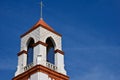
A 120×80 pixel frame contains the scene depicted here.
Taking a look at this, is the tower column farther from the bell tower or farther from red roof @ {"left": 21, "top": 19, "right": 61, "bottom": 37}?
red roof @ {"left": 21, "top": 19, "right": 61, "bottom": 37}

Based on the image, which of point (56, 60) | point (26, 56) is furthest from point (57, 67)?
point (26, 56)

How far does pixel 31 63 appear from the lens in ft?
115

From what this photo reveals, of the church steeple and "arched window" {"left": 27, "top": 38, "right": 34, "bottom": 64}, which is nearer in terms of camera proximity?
the church steeple

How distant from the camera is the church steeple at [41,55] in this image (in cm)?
3403

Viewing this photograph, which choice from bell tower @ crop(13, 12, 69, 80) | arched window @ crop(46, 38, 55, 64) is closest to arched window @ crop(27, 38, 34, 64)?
bell tower @ crop(13, 12, 69, 80)

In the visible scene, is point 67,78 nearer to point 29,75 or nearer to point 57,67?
point 57,67

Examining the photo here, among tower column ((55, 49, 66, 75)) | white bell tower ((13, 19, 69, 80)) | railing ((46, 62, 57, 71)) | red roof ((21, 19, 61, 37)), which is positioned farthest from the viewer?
red roof ((21, 19, 61, 37))

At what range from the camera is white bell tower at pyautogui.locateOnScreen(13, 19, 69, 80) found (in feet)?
112

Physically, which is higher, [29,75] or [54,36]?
[54,36]

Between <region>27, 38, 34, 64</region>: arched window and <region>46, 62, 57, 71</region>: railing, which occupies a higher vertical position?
<region>27, 38, 34, 64</region>: arched window

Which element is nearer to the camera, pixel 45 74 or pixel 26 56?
pixel 45 74

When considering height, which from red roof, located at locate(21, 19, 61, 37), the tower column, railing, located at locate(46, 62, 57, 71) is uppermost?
red roof, located at locate(21, 19, 61, 37)

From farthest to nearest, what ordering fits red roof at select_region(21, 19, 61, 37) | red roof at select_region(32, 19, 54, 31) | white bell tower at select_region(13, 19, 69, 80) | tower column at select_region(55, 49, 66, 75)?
1. red roof at select_region(32, 19, 54, 31)
2. red roof at select_region(21, 19, 61, 37)
3. tower column at select_region(55, 49, 66, 75)
4. white bell tower at select_region(13, 19, 69, 80)

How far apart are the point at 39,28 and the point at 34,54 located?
2.43 metres
